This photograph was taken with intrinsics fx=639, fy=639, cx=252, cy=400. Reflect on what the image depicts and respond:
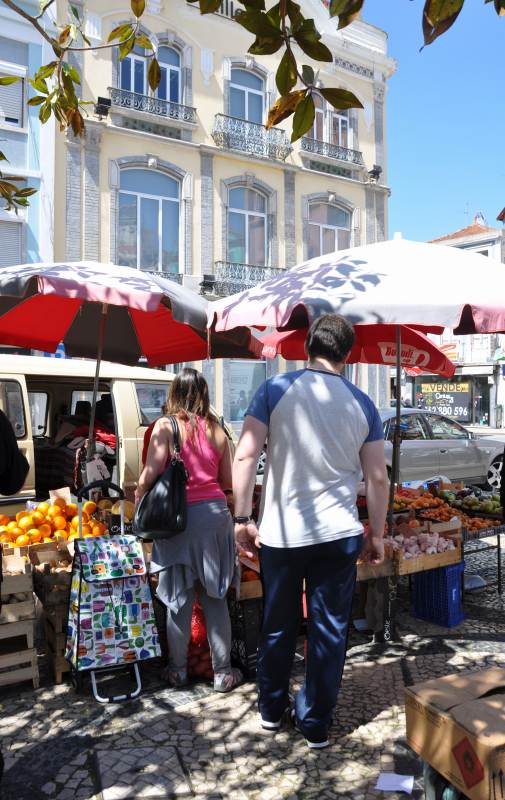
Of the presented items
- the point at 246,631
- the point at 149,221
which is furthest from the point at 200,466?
the point at 149,221

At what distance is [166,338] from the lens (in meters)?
6.16

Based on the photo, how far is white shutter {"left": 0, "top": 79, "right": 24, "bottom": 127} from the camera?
15.2 m

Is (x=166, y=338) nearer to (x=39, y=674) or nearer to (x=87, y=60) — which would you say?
(x=39, y=674)

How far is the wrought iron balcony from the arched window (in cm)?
489

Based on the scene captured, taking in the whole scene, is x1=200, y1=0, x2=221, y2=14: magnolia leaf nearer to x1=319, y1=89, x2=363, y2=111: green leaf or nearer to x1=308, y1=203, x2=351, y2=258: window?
x1=319, y1=89, x2=363, y2=111: green leaf

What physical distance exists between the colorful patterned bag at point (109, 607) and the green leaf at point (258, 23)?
282 cm

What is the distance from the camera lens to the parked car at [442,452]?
11078 mm

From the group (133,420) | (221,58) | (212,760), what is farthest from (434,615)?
(221,58)

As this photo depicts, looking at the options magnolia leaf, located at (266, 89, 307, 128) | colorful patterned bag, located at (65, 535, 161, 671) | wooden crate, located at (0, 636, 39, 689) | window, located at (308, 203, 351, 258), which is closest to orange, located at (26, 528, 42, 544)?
wooden crate, located at (0, 636, 39, 689)

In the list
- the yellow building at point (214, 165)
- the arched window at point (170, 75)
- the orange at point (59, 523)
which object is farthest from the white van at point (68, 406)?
the arched window at point (170, 75)

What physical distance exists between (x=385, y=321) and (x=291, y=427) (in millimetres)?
1175

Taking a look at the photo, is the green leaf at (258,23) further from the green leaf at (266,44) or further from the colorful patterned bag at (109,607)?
the colorful patterned bag at (109,607)

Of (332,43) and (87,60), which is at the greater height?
(332,43)

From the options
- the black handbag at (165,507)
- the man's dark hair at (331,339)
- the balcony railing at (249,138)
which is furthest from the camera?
the balcony railing at (249,138)
